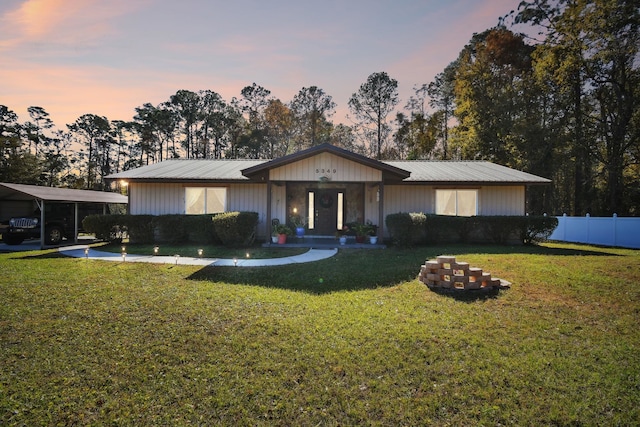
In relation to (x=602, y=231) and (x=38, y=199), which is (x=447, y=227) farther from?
(x=38, y=199)

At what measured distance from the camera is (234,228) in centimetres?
1038

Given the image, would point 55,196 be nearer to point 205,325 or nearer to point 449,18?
point 205,325

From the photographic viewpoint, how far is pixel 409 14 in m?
9.48

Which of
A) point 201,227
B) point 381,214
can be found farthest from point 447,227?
point 201,227

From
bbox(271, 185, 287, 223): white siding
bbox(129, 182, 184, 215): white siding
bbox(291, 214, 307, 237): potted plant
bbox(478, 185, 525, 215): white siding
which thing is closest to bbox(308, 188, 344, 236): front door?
bbox(291, 214, 307, 237): potted plant

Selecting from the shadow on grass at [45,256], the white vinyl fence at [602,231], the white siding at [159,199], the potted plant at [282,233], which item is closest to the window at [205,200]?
the white siding at [159,199]

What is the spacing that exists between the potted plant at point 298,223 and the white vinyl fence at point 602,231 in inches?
503

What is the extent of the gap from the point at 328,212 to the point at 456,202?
565 cm

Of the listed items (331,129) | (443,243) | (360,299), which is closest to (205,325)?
(360,299)

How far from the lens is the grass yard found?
2621mm

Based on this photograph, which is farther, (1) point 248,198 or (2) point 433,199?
(2) point 433,199

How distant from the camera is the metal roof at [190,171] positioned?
12039 millimetres

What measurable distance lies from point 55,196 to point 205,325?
38.5 feet

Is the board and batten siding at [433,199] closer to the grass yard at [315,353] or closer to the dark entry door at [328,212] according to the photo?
the dark entry door at [328,212]
